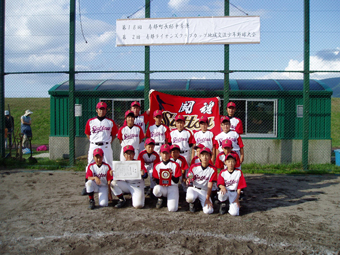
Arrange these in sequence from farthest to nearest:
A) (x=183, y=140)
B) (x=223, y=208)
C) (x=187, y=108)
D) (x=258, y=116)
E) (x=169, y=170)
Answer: (x=258, y=116), (x=187, y=108), (x=183, y=140), (x=169, y=170), (x=223, y=208)

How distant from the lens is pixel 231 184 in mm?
4328

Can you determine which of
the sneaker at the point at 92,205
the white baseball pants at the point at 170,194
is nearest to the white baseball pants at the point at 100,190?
the sneaker at the point at 92,205

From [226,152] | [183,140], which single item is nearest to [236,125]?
[226,152]

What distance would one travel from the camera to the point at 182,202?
476 cm

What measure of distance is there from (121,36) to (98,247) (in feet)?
18.2

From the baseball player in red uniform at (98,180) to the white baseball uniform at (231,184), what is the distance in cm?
187

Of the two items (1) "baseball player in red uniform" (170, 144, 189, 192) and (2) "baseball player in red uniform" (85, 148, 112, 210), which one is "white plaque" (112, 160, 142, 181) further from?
(1) "baseball player in red uniform" (170, 144, 189, 192)

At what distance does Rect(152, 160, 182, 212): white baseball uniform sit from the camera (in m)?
4.30

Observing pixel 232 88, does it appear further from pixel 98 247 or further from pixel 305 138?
pixel 98 247

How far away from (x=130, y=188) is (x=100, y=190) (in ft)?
1.64

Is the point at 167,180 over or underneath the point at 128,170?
underneath

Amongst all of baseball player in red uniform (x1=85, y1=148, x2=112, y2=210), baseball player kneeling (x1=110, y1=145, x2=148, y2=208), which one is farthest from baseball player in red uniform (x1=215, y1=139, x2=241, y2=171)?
baseball player in red uniform (x1=85, y1=148, x2=112, y2=210)

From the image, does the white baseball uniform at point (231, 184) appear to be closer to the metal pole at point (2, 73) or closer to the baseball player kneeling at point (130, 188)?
the baseball player kneeling at point (130, 188)

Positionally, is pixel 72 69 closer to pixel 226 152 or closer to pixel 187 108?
pixel 187 108
